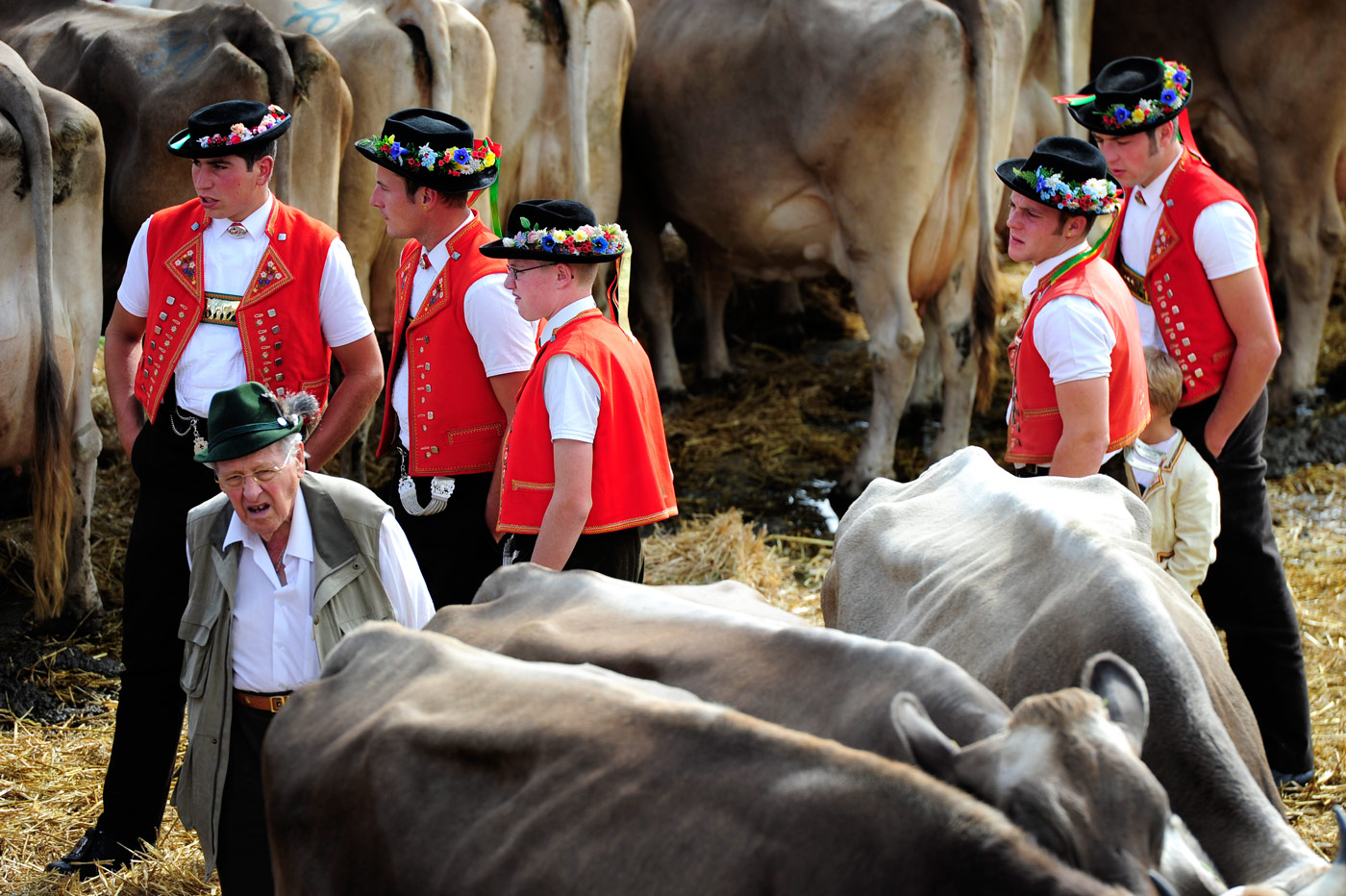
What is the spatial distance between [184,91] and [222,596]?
3761 mm

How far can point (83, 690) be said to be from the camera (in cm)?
548

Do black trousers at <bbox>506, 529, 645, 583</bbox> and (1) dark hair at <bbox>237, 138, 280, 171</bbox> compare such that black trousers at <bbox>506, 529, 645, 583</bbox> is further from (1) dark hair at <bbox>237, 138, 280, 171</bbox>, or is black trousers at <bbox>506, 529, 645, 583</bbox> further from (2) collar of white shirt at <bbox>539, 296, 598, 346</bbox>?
(1) dark hair at <bbox>237, 138, 280, 171</bbox>

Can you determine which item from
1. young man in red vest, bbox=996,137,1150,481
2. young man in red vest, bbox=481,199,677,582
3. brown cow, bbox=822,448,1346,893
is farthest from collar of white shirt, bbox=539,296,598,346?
young man in red vest, bbox=996,137,1150,481

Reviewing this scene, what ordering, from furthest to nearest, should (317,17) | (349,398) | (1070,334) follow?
(317,17) → (349,398) → (1070,334)

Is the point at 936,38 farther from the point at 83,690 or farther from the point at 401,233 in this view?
the point at 83,690

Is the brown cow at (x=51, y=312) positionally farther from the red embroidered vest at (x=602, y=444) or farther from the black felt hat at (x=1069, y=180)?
the black felt hat at (x=1069, y=180)

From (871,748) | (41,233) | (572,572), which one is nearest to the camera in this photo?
(871,748)

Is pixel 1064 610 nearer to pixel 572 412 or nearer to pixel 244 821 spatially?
pixel 572 412

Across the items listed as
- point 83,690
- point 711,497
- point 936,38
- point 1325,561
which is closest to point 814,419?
point 711,497

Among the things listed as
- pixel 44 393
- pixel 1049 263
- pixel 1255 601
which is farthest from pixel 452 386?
pixel 1255 601

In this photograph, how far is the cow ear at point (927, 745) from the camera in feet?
6.48

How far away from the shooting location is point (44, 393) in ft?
17.4

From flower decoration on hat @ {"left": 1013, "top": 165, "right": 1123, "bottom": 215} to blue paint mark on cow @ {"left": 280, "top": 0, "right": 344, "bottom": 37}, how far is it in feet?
14.7

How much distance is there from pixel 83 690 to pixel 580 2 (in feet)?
15.0
